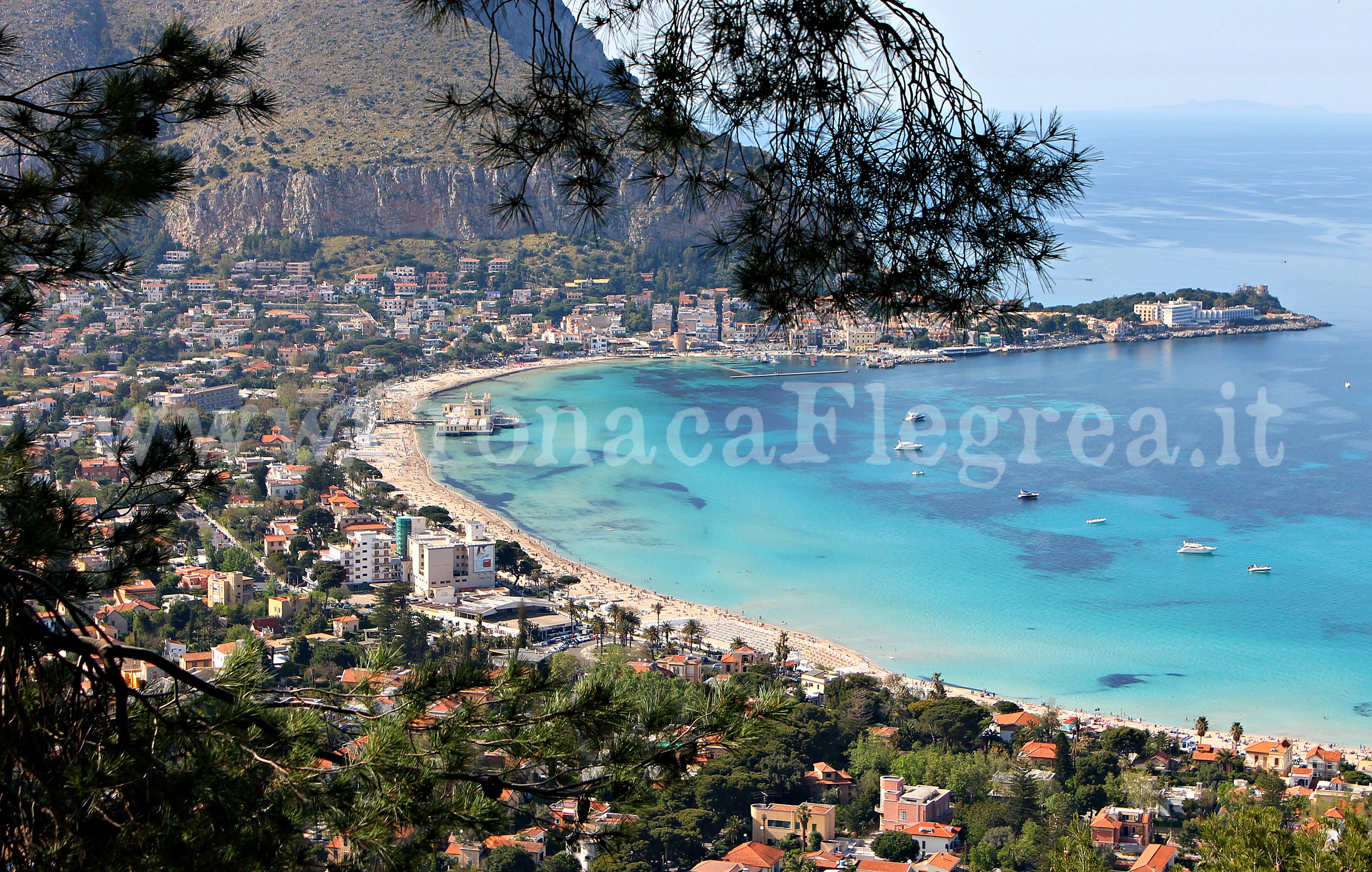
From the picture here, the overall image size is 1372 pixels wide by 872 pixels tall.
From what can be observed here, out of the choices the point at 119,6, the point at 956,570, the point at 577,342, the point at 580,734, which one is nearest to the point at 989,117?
the point at 580,734

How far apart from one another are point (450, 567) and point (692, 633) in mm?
2732

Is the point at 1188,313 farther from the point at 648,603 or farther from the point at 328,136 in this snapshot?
the point at 648,603

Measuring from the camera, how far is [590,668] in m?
2.40

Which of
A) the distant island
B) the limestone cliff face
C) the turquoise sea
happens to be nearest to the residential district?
the turquoise sea

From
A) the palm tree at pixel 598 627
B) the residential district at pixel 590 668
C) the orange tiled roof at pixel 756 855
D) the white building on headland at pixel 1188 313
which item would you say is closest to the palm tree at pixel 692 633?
the residential district at pixel 590 668

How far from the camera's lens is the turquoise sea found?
10.9 metres

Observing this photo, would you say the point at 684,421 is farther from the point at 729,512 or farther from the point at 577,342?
the point at 577,342

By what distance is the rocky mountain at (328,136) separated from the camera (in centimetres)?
3306

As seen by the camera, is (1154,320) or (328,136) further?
(328,136)

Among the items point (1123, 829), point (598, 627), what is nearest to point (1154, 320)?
point (598, 627)

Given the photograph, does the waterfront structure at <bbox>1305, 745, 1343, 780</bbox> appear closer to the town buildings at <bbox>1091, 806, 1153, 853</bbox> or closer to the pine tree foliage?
the town buildings at <bbox>1091, 806, 1153, 853</bbox>

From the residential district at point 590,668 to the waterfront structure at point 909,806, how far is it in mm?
18

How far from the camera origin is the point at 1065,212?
1947 mm

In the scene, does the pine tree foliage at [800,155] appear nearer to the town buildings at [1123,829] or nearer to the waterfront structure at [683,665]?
the town buildings at [1123,829]
